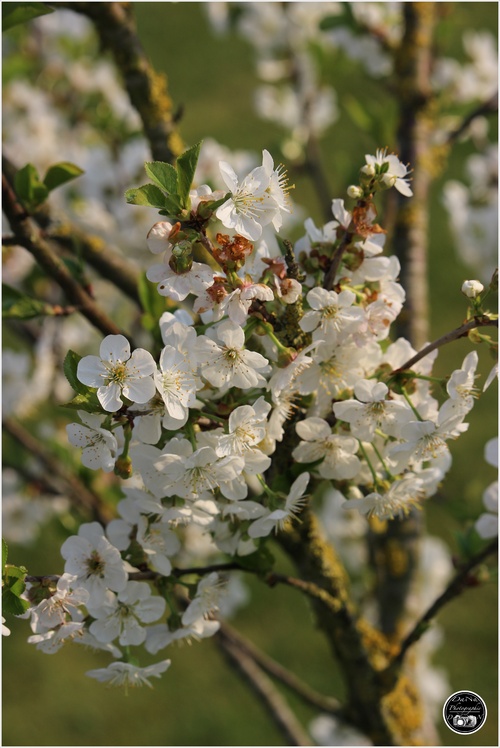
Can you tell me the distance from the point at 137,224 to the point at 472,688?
2646 mm

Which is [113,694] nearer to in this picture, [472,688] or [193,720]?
[193,720]

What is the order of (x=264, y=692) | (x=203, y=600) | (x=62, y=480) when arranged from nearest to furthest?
1. (x=203, y=600)
2. (x=264, y=692)
3. (x=62, y=480)

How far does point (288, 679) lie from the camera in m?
1.78

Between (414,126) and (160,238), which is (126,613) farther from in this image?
(414,126)

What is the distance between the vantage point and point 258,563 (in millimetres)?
1181

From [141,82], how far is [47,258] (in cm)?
50

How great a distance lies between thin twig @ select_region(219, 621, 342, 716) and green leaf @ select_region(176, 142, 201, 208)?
115 cm

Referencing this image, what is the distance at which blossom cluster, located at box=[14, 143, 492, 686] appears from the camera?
96 centimetres

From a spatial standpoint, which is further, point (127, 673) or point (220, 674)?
point (220, 674)

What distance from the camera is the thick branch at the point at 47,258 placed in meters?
1.31

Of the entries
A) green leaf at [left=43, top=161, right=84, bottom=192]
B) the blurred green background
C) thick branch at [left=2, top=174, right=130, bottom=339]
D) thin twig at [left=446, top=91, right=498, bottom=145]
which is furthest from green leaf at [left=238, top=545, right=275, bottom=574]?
the blurred green background

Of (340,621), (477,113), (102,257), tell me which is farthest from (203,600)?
(477,113)

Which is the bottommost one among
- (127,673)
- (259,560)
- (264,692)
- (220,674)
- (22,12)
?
(220,674)

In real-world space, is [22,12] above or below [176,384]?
above
